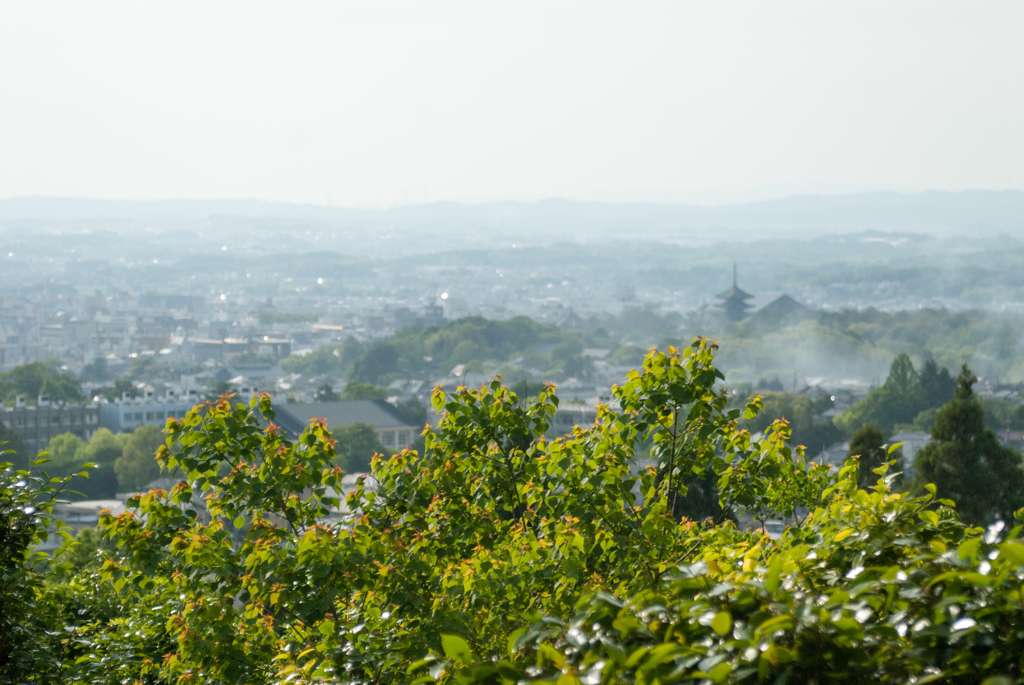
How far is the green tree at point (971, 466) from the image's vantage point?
10609 millimetres

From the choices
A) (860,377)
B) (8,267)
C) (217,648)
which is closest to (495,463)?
(217,648)

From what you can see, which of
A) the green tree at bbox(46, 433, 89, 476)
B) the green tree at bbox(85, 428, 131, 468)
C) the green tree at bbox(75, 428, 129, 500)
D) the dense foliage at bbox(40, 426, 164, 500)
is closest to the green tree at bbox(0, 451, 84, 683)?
the green tree at bbox(75, 428, 129, 500)

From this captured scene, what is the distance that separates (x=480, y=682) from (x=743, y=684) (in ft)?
1.17

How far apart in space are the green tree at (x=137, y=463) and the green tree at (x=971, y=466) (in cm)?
2129

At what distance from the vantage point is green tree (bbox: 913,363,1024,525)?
34.8 feet

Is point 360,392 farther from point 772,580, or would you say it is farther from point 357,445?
point 772,580

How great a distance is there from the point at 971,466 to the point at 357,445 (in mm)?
21459

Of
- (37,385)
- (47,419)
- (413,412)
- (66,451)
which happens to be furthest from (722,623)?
(37,385)

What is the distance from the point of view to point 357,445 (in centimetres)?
2972

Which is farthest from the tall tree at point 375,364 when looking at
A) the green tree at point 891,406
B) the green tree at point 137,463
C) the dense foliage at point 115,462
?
the green tree at point 891,406

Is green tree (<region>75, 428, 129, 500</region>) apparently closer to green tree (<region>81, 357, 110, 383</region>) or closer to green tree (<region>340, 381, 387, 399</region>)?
green tree (<region>340, 381, 387, 399</region>)

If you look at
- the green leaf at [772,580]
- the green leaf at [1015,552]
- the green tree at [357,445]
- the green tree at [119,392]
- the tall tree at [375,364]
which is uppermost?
the green leaf at [1015,552]

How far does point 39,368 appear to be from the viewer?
44.2 meters

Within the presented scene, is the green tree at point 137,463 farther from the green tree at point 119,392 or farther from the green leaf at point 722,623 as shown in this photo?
the green leaf at point 722,623
